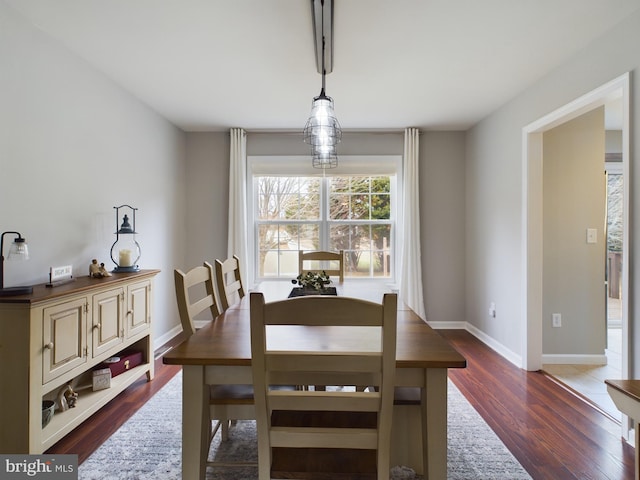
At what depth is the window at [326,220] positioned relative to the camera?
4301 millimetres

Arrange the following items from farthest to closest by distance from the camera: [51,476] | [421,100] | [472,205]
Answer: [472,205] → [421,100] → [51,476]

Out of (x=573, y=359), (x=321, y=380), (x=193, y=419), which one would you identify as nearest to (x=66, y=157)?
(x=193, y=419)

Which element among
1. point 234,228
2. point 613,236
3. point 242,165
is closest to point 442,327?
point 613,236

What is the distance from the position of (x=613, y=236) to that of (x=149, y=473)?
5537 mm

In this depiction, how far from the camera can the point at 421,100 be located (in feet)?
10.7

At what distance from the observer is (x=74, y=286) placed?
199cm

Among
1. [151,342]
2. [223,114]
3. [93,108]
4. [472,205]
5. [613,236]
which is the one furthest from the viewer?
[613,236]

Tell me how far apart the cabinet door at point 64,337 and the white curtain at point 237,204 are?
2.12 metres

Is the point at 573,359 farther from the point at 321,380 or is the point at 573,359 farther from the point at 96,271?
the point at 96,271

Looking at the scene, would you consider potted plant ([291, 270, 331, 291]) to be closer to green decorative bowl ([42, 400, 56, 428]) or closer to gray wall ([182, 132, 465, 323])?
green decorative bowl ([42, 400, 56, 428])

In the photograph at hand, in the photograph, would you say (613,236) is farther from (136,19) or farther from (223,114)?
(136,19)

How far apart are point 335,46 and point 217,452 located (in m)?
2.59

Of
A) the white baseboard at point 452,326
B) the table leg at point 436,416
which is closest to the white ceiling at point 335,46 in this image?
the table leg at point 436,416

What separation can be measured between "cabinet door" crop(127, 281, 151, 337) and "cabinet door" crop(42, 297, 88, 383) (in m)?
0.47
